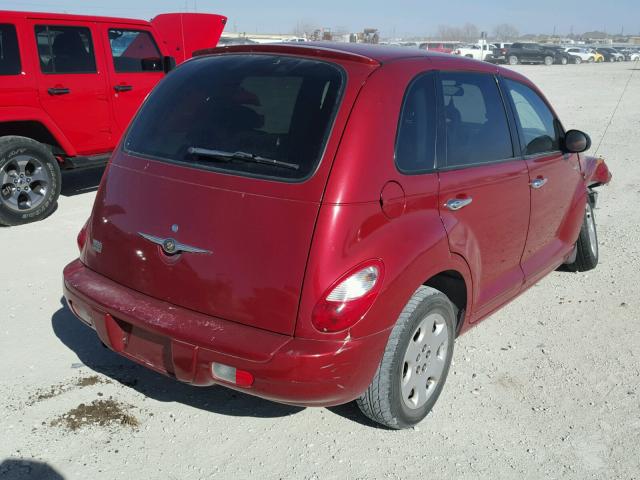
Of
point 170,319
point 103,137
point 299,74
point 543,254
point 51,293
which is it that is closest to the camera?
point 170,319

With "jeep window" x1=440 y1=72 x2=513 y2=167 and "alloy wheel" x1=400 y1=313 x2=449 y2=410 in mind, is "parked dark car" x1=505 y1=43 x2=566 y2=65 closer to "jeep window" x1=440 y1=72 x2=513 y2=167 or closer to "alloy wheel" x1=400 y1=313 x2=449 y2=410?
"jeep window" x1=440 y1=72 x2=513 y2=167

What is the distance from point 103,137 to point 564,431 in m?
5.96

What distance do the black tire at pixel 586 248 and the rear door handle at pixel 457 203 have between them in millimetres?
2405

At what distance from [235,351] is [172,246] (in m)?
0.56

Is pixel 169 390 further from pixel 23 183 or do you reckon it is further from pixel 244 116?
pixel 23 183

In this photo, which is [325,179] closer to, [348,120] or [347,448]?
[348,120]

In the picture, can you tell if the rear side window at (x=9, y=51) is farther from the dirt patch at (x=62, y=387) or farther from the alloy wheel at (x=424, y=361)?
the alloy wheel at (x=424, y=361)

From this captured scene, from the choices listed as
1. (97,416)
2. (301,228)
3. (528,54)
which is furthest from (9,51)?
(528,54)

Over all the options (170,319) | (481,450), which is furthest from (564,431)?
(170,319)

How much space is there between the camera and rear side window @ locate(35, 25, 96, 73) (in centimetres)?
675

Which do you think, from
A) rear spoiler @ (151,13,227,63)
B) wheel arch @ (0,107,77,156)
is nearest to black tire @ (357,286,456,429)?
wheel arch @ (0,107,77,156)

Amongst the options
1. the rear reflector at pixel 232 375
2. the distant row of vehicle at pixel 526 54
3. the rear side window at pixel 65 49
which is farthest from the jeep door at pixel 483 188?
the distant row of vehicle at pixel 526 54

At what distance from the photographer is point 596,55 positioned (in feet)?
180

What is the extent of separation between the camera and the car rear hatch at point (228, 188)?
104 inches
